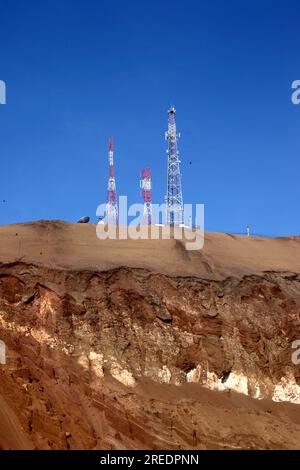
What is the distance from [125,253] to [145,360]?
19.0 ft

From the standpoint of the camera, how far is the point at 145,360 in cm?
2441

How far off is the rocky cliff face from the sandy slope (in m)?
0.79

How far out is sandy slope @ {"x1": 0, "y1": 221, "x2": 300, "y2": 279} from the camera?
88.0 feet

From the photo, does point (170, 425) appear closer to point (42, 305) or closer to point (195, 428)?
point (195, 428)

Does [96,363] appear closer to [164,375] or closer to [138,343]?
[138,343]

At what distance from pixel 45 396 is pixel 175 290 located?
8640 millimetres

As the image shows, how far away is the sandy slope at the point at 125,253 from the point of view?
2682 centimetres

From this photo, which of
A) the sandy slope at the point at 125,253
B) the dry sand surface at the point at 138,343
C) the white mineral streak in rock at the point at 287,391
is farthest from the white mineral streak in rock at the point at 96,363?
the white mineral streak in rock at the point at 287,391

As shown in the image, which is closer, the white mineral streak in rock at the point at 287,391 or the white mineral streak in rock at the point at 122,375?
the white mineral streak in rock at the point at 122,375

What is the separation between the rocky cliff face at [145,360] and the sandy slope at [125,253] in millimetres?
787

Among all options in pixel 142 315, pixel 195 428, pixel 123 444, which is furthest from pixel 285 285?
pixel 123 444

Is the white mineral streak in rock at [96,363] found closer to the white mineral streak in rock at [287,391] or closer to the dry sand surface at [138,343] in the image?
the dry sand surface at [138,343]
